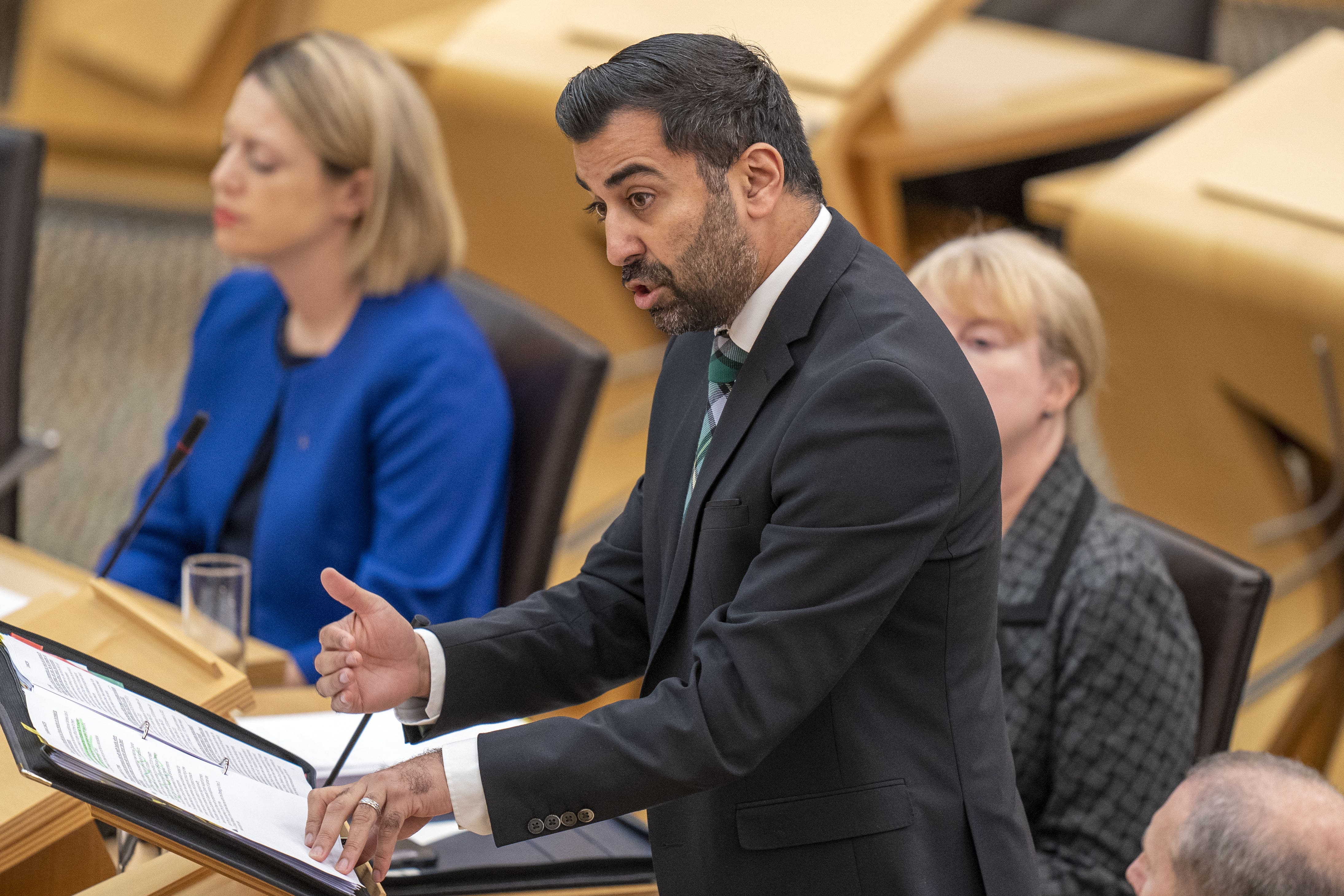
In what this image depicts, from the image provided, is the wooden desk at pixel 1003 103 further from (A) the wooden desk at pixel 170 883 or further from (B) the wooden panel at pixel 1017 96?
(A) the wooden desk at pixel 170 883

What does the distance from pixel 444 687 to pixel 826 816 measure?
32 cm

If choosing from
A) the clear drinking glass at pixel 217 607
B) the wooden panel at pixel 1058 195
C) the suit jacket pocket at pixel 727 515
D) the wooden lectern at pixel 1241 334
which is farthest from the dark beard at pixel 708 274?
the wooden panel at pixel 1058 195

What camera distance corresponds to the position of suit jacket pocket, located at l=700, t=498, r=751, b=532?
1.06 metres

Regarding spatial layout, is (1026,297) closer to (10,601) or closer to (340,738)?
(340,738)

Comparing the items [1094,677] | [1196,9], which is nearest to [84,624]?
[1094,677]

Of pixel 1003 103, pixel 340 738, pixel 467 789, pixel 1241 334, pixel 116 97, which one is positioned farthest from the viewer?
pixel 116 97

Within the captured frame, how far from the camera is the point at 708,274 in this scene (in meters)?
1.06

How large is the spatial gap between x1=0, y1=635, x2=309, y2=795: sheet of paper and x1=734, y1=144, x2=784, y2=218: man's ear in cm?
54

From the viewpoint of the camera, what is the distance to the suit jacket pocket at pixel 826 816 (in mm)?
1063

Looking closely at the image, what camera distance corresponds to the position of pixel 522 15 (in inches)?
134

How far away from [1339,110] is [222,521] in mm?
2116

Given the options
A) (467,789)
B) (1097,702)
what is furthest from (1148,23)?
(467,789)

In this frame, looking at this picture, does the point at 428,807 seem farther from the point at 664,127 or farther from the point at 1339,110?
the point at 1339,110

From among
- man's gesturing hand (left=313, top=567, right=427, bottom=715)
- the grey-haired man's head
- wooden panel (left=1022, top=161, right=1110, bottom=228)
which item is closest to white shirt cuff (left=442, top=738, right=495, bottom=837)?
man's gesturing hand (left=313, top=567, right=427, bottom=715)
